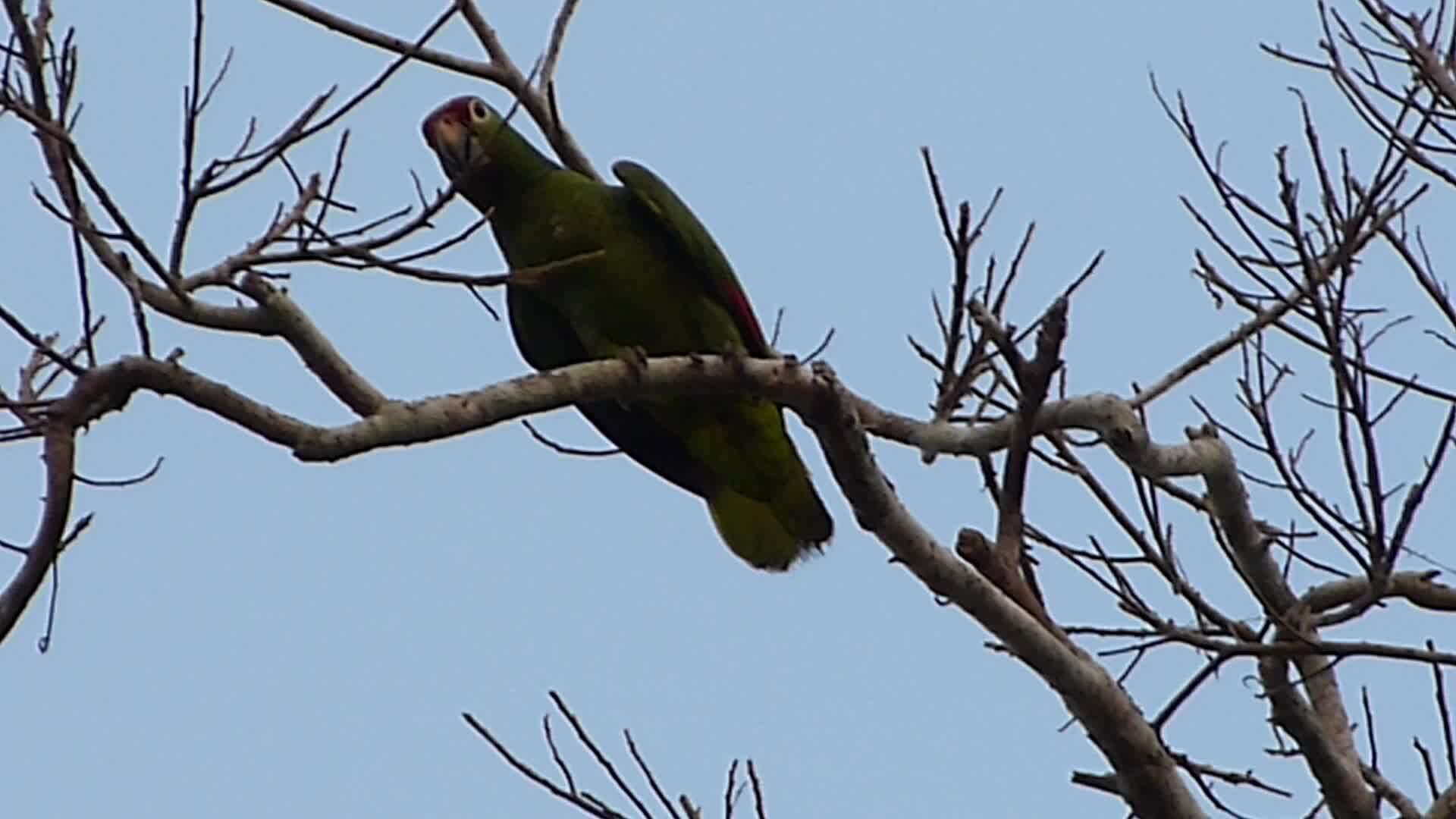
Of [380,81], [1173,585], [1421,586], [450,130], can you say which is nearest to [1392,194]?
[1421,586]

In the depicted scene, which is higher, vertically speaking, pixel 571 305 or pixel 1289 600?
pixel 571 305

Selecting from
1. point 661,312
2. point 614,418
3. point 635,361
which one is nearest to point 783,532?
point 614,418

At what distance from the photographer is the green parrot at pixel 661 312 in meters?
4.59

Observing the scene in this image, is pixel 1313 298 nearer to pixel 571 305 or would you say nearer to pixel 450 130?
pixel 571 305

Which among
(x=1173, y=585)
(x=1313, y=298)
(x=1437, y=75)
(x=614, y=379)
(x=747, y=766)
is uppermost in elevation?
(x=1437, y=75)

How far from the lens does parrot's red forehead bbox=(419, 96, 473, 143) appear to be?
4910 millimetres

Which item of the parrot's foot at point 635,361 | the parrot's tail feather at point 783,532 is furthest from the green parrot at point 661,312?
the parrot's foot at point 635,361

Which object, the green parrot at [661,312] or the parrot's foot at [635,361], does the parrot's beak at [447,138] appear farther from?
the parrot's foot at [635,361]

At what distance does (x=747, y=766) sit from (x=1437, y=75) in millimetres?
2032

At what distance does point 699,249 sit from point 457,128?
78cm

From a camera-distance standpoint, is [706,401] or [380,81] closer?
[380,81]

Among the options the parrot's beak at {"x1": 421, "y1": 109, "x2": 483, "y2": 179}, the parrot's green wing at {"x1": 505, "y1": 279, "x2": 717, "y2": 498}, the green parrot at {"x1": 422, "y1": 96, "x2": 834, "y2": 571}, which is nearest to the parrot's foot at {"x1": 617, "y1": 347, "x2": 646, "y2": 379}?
the green parrot at {"x1": 422, "y1": 96, "x2": 834, "y2": 571}

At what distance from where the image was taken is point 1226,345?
355 cm

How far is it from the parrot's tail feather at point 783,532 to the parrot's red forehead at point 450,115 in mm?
1337
